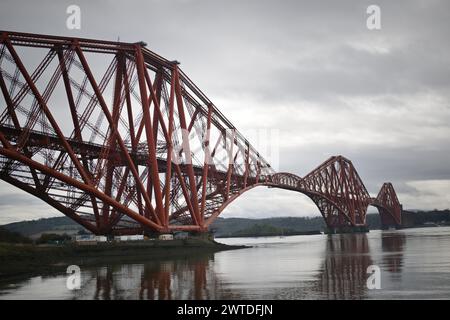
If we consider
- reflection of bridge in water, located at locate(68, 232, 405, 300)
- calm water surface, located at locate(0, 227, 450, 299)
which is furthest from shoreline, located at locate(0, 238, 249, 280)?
reflection of bridge in water, located at locate(68, 232, 405, 300)

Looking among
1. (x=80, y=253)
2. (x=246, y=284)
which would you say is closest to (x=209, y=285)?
(x=246, y=284)

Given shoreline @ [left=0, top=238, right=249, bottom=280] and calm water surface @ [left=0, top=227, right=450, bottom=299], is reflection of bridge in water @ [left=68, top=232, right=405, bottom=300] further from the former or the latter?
shoreline @ [left=0, top=238, right=249, bottom=280]

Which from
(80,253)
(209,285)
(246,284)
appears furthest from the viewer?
(80,253)

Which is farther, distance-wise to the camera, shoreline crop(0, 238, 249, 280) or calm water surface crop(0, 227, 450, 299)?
shoreline crop(0, 238, 249, 280)

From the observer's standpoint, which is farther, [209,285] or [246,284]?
[246,284]

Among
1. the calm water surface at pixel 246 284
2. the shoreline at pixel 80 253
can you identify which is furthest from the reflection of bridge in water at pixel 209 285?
the shoreline at pixel 80 253

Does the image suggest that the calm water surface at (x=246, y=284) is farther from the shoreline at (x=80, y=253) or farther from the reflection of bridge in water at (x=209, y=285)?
the shoreline at (x=80, y=253)

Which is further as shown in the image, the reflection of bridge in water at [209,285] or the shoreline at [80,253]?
the shoreline at [80,253]

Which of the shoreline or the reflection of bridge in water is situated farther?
the shoreline

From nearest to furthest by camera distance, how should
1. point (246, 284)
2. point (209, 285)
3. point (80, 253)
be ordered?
point (209, 285) < point (246, 284) < point (80, 253)

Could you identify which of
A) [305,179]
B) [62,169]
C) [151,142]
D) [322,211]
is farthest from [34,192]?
[322,211]

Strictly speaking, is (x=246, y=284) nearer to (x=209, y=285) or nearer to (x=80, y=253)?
(x=209, y=285)
